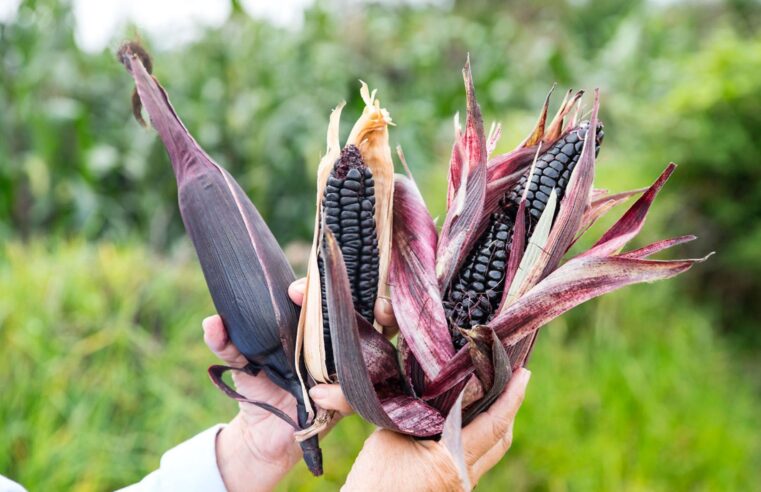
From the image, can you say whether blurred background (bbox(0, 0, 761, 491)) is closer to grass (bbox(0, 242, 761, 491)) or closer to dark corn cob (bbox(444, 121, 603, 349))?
grass (bbox(0, 242, 761, 491))

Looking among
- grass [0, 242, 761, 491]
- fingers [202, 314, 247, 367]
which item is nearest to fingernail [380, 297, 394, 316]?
fingers [202, 314, 247, 367]

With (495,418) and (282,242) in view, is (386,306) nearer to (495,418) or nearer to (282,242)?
(495,418)

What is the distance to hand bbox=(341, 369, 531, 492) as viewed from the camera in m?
1.01

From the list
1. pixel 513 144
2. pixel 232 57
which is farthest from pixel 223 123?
pixel 513 144

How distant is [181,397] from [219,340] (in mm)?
1492

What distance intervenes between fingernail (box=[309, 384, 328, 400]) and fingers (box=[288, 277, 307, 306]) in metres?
0.14

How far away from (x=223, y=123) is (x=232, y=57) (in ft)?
1.46

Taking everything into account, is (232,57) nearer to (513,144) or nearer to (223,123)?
(223,123)

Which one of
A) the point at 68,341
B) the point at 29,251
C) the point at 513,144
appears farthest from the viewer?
the point at 513,144

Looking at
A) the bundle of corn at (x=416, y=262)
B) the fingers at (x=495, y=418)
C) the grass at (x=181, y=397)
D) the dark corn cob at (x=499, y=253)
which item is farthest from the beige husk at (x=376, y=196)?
the grass at (x=181, y=397)

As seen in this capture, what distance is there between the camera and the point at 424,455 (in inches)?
40.1

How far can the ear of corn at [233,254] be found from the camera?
42.9 inches

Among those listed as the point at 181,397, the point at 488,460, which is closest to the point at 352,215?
the point at 488,460

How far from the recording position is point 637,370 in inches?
121
